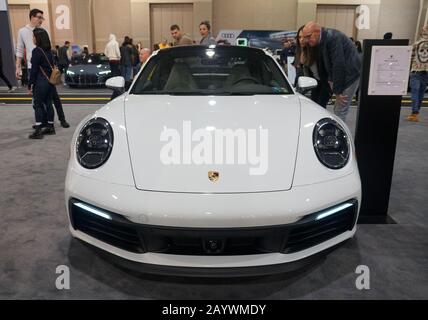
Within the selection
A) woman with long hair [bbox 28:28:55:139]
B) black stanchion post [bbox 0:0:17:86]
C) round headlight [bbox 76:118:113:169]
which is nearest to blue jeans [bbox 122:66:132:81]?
black stanchion post [bbox 0:0:17:86]

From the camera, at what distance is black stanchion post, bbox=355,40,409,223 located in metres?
2.46

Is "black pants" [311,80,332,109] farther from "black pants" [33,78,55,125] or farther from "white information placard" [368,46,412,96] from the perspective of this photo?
"black pants" [33,78,55,125]

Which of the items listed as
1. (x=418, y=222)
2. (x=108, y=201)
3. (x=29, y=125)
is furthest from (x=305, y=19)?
(x=108, y=201)

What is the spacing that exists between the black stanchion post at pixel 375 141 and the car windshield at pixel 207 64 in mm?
524

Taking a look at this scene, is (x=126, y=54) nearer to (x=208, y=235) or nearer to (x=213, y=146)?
(x=213, y=146)

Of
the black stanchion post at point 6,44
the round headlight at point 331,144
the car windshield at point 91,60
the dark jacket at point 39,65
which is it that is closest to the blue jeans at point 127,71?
the car windshield at point 91,60

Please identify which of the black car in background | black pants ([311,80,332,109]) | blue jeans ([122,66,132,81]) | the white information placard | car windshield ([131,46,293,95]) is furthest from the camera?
blue jeans ([122,66,132,81])

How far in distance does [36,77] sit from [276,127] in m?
4.04

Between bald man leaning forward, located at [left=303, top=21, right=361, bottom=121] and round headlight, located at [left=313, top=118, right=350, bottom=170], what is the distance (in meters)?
1.58

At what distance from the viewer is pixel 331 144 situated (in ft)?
6.34

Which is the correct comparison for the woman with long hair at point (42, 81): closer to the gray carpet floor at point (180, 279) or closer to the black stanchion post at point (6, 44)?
the gray carpet floor at point (180, 279)

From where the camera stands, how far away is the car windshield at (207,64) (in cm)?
280
